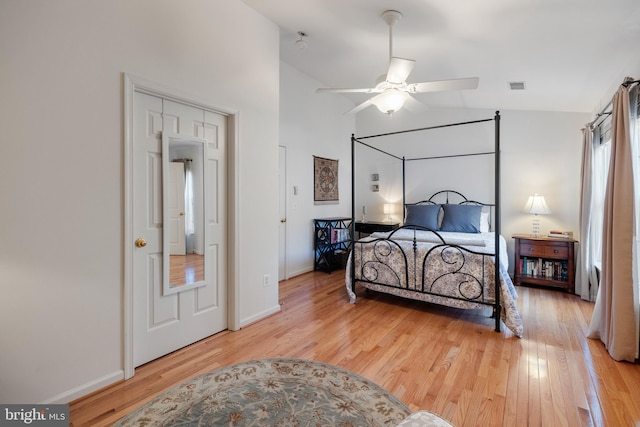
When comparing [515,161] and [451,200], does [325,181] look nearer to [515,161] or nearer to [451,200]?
[451,200]

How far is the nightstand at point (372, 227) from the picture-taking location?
5180 millimetres

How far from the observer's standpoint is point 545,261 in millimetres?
4105

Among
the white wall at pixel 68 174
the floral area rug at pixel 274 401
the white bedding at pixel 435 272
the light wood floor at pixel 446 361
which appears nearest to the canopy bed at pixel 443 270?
the white bedding at pixel 435 272

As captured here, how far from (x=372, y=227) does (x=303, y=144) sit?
190 cm

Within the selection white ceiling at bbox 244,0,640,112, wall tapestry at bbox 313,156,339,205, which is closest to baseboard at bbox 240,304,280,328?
wall tapestry at bbox 313,156,339,205

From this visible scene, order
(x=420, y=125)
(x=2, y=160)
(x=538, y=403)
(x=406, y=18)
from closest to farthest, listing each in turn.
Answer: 1. (x=2, y=160)
2. (x=538, y=403)
3. (x=406, y=18)
4. (x=420, y=125)

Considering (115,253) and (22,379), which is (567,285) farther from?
(22,379)

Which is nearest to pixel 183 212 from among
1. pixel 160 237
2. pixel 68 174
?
pixel 160 237

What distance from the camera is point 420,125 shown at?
5.36 meters

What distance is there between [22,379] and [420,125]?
564 cm

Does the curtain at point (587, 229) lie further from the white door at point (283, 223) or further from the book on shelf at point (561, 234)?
the white door at point (283, 223)

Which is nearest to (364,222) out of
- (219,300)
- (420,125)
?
(420,125)

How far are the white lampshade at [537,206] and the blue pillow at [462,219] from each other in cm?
62

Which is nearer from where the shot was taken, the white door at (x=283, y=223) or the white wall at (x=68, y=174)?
the white wall at (x=68, y=174)
